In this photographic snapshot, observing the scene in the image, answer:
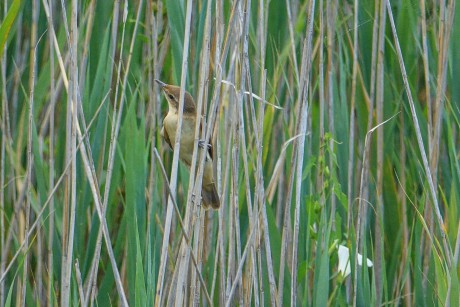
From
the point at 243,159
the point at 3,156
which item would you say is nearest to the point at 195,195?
the point at 243,159

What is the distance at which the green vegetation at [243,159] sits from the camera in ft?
6.61

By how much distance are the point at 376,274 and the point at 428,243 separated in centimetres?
26

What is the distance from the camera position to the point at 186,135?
8.46 feet

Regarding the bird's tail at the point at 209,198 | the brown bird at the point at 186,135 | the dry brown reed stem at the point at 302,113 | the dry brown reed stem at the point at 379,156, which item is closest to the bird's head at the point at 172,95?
the brown bird at the point at 186,135

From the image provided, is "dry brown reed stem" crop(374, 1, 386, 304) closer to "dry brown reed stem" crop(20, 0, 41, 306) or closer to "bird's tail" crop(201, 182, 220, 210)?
"bird's tail" crop(201, 182, 220, 210)

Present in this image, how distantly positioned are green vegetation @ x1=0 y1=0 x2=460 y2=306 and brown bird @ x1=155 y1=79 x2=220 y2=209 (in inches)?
1.7

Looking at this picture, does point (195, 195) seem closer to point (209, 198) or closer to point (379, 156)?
point (209, 198)

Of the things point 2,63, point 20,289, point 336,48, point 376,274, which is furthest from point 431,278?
point 2,63

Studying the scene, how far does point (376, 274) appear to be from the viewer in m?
2.38

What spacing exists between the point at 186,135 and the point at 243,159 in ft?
1.69

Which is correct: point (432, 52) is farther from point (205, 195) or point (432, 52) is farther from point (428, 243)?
point (205, 195)

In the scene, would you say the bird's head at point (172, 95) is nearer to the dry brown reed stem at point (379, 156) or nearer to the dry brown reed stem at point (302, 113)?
the dry brown reed stem at point (302, 113)

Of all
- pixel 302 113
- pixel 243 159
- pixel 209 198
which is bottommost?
pixel 209 198

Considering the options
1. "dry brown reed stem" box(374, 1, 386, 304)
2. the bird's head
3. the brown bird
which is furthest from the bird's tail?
"dry brown reed stem" box(374, 1, 386, 304)
